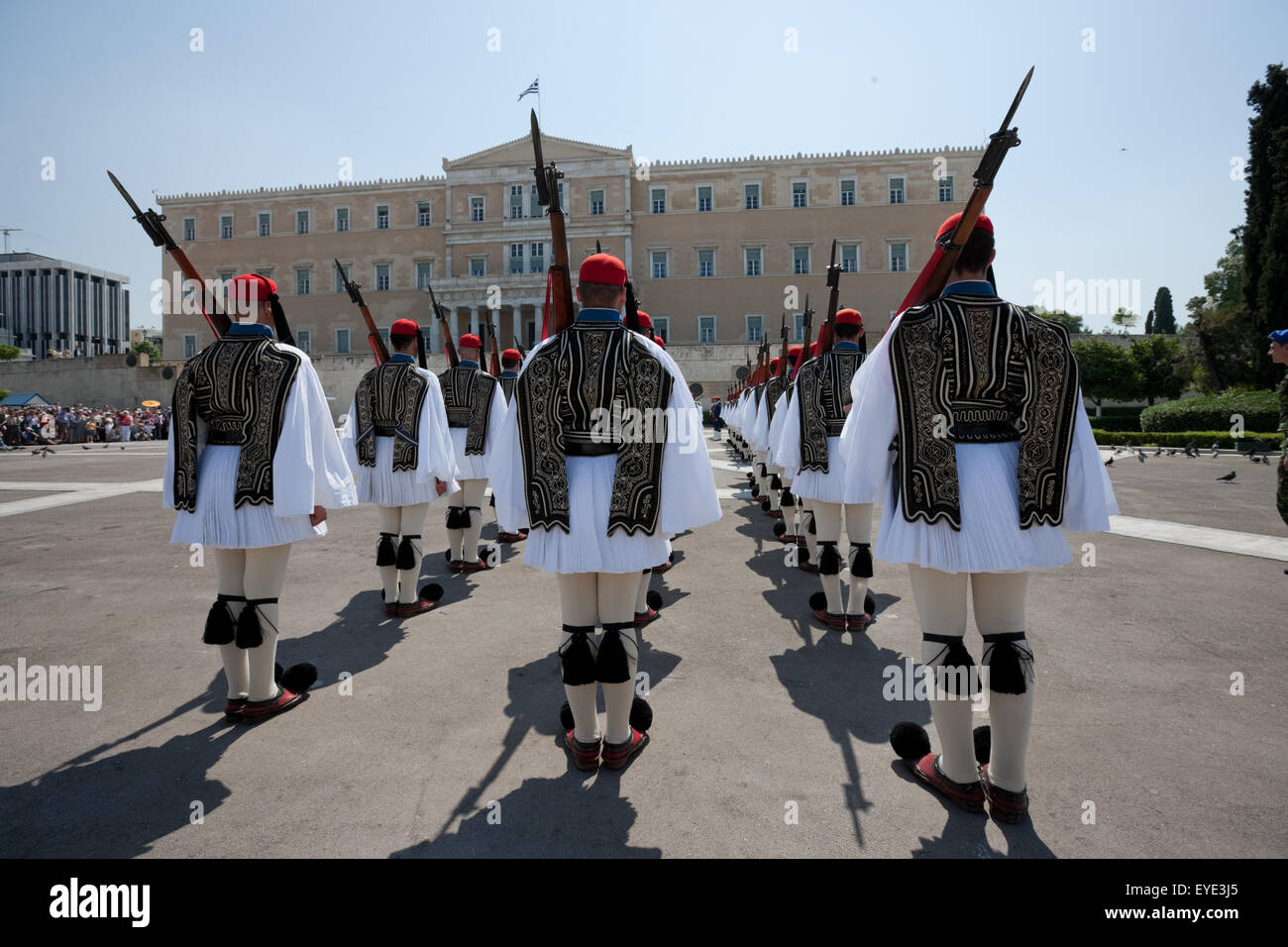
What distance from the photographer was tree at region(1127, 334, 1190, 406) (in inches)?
1834

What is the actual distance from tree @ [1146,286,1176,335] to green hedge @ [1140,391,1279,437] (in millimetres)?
51192

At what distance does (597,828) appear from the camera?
2971 mm

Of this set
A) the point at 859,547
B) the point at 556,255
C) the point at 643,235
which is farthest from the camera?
the point at 643,235

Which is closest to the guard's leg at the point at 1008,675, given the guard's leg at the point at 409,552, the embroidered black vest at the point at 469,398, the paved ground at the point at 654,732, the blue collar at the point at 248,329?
the paved ground at the point at 654,732

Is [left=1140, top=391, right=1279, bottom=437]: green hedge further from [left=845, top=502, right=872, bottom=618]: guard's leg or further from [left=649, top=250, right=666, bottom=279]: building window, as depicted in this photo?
[left=649, top=250, right=666, bottom=279]: building window

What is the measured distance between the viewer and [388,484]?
6270 mm

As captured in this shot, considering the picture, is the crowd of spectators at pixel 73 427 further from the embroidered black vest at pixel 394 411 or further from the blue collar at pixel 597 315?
the blue collar at pixel 597 315

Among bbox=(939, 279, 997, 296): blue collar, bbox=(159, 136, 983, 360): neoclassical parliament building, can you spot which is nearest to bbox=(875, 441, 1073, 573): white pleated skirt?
bbox=(939, 279, 997, 296): blue collar

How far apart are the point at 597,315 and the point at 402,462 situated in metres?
3.30

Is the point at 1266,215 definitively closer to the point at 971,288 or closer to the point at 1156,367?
the point at 1156,367

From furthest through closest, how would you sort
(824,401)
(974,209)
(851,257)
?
(851,257) < (824,401) < (974,209)

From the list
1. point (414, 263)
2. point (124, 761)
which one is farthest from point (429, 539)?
point (414, 263)

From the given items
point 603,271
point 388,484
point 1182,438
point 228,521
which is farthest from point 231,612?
point 1182,438

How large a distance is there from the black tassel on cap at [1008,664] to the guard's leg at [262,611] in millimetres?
3598
